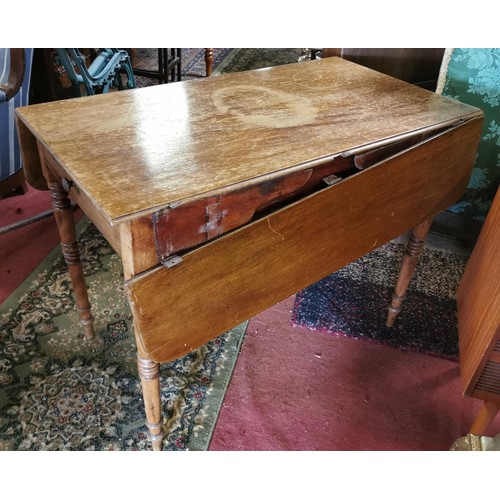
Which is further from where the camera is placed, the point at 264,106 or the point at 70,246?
the point at 70,246

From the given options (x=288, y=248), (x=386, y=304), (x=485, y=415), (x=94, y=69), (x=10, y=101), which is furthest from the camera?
(x=94, y=69)

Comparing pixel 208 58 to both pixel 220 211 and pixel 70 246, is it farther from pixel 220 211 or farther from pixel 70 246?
pixel 220 211

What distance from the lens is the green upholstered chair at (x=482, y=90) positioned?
67.5 inches

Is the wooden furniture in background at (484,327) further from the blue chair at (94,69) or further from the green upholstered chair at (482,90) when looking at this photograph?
the blue chair at (94,69)

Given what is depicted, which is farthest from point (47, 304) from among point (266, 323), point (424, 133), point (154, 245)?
point (424, 133)

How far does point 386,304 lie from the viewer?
183 centimetres

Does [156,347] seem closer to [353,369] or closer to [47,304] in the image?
[353,369]

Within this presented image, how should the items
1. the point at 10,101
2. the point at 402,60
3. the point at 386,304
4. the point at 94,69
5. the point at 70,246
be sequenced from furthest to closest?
the point at 94,69 → the point at 402,60 → the point at 386,304 → the point at 10,101 → the point at 70,246

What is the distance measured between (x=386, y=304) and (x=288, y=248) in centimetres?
95

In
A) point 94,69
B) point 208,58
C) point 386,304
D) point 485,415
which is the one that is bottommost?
point 386,304

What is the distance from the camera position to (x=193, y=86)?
1305mm

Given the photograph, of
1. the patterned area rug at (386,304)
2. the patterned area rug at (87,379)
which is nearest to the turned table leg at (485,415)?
the patterned area rug at (386,304)

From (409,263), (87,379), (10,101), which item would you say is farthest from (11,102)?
(409,263)

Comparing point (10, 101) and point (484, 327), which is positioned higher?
point (10, 101)
